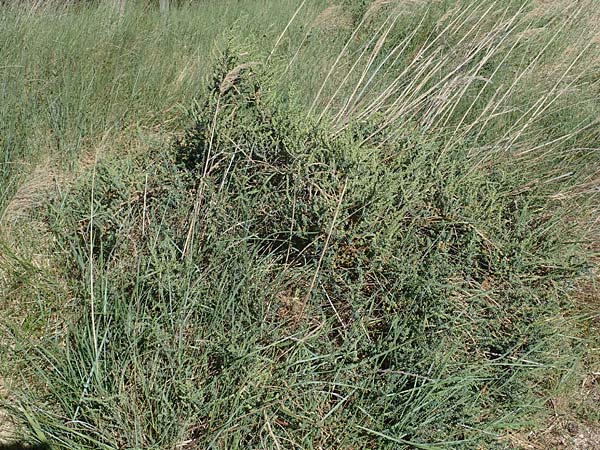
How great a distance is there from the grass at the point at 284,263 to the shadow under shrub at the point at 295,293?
11mm

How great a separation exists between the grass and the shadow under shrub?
0.04 feet

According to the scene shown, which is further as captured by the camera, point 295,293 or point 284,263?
point 284,263

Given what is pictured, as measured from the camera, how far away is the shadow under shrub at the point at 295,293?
2.13 meters

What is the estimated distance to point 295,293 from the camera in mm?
2562

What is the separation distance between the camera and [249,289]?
240 centimetres

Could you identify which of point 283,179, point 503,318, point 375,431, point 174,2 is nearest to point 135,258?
point 283,179

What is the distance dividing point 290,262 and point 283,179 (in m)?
0.38

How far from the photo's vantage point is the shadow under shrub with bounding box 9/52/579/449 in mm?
2131

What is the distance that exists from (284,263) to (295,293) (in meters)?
0.19

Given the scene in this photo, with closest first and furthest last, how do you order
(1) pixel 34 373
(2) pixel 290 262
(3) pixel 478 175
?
(1) pixel 34 373 < (2) pixel 290 262 < (3) pixel 478 175

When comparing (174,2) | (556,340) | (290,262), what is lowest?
(556,340)

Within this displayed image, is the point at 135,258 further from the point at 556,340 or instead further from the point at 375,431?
the point at 556,340

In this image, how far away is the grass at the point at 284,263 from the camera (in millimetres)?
→ 2158

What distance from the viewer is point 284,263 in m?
2.71
